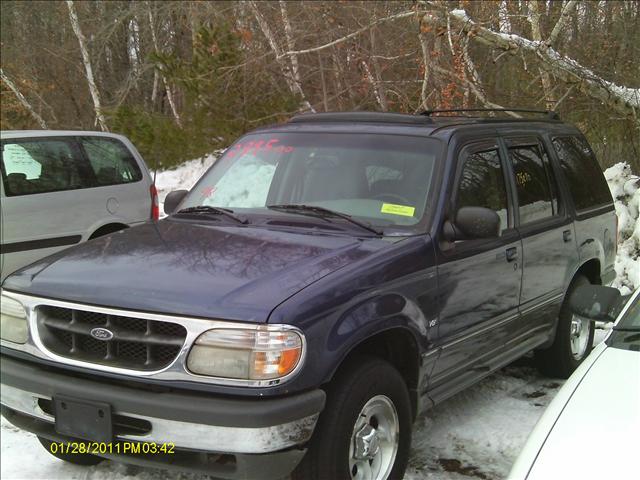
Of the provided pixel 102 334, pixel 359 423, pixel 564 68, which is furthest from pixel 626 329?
pixel 564 68

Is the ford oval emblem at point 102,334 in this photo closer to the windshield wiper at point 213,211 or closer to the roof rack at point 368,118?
the windshield wiper at point 213,211

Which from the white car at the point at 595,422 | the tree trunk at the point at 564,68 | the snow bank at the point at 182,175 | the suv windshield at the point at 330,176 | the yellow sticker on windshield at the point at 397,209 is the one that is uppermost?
the tree trunk at the point at 564,68

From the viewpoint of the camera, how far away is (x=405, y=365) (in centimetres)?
335

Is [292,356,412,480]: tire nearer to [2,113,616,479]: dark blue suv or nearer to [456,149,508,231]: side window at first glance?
[2,113,616,479]: dark blue suv

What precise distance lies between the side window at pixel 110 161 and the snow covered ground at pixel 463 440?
151 inches

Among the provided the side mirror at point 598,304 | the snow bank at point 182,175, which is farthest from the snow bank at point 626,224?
the snow bank at point 182,175

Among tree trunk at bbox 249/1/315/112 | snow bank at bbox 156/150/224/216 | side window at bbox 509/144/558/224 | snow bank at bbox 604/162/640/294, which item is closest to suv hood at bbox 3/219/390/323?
side window at bbox 509/144/558/224

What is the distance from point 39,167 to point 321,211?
4406 millimetres

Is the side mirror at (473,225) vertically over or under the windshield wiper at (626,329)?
over

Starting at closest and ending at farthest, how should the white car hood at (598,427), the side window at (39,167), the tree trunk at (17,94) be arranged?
the white car hood at (598,427) < the side window at (39,167) < the tree trunk at (17,94)

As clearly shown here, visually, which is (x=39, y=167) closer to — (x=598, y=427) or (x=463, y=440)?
(x=463, y=440)

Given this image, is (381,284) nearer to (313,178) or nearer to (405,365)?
(405,365)

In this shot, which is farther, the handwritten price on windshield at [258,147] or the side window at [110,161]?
the side window at [110,161]

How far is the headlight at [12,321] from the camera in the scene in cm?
308
